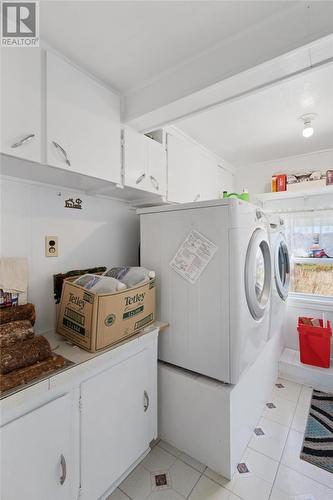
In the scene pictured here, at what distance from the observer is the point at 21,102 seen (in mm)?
1058

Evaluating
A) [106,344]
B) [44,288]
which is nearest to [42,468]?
[106,344]

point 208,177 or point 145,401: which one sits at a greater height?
point 208,177

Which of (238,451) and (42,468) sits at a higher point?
(42,468)

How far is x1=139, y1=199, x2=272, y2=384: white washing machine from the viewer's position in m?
1.43

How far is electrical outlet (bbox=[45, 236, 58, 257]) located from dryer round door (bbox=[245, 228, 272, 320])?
1.27 meters

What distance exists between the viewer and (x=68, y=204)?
1.72 m

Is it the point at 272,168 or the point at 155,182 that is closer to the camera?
the point at 155,182

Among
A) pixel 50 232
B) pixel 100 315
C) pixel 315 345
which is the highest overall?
pixel 50 232

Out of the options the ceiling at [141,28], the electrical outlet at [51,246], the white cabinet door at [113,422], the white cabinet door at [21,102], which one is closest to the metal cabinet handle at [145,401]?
the white cabinet door at [113,422]

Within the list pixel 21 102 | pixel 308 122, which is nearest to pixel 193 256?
pixel 21 102

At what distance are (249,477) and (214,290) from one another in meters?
1.18

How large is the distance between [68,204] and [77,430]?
1.35m

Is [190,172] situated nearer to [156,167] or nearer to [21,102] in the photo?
[156,167]

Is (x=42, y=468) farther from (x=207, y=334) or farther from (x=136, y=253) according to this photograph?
(x=136, y=253)
